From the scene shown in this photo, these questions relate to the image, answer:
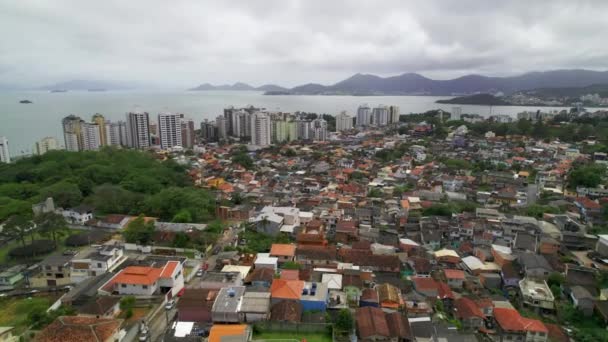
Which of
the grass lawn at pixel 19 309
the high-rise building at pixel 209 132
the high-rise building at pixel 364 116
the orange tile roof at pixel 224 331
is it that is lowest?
the grass lawn at pixel 19 309

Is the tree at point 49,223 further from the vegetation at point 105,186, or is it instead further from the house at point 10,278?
the vegetation at point 105,186

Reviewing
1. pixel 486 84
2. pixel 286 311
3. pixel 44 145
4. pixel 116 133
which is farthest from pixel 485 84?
pixel 286 311

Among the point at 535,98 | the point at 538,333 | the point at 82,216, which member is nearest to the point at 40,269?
the point at 82,216

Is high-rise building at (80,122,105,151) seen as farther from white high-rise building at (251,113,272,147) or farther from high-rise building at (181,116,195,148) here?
white high-rise building at (251,113,272,147)

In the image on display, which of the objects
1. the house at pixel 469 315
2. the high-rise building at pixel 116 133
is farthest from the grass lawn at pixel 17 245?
the high-rise building at pixel 116 133

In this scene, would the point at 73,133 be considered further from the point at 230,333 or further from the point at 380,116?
the point at 380,116

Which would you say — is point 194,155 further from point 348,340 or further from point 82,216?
point 348,340
